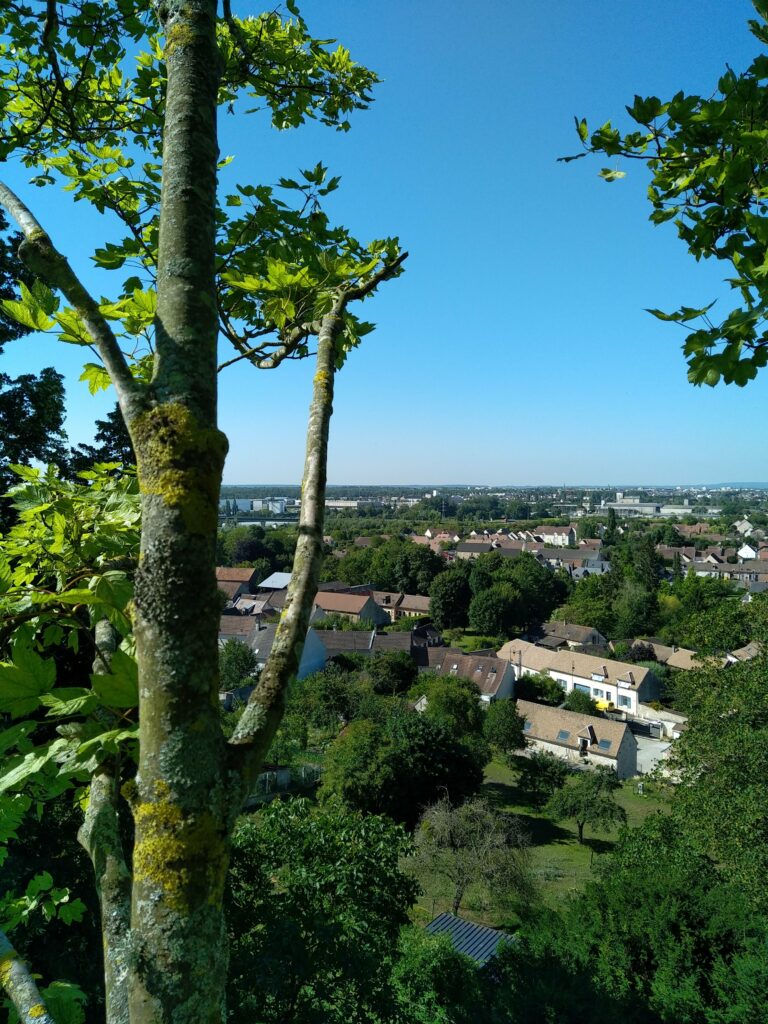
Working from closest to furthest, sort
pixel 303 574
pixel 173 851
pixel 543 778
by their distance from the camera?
pixel 173 851, pixel 303 574, pixel 543 778

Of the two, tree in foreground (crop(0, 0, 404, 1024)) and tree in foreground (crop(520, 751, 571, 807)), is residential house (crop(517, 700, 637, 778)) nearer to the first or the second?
tree in foreground (crop(520, 751, 571, 807))

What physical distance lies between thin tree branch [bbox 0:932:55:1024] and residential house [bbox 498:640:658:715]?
46718 mm

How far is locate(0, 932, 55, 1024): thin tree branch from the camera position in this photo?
166cm

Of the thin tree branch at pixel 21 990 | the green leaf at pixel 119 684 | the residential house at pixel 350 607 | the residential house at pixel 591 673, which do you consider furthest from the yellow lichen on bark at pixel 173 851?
the residential house at pixel 350 607

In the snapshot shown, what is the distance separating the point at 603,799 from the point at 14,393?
27.1 meters

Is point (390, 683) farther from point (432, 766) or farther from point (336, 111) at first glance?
point (336, 111)

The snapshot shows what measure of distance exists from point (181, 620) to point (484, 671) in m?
45.9

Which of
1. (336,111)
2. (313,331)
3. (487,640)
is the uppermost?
(336,111)

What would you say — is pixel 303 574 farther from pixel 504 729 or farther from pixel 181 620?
pixel 504 729

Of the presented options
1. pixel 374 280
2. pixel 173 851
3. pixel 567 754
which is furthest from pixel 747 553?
pixel 173 851

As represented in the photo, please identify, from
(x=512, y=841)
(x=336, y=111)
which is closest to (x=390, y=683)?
(x=512, y=841)

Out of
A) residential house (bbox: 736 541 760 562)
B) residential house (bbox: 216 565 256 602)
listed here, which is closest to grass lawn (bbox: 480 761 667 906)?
residential house (bbox: 216 565 256 602)

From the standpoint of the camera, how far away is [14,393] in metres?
11.3

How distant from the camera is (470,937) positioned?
592 inches
